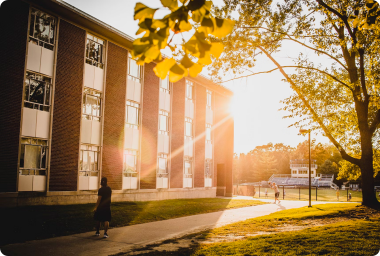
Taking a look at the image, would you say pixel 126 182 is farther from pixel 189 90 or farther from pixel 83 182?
pixel 189 90

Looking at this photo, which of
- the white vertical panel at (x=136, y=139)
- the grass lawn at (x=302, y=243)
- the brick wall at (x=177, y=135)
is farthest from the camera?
the brick wall at (x=177, y=135)

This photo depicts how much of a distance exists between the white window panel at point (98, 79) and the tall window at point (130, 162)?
490 centimetres

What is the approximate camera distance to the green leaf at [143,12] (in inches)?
113

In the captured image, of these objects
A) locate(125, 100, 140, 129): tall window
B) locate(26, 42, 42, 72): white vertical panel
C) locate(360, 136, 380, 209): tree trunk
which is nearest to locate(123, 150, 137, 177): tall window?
locate(125, 100, 140, 129): tall window

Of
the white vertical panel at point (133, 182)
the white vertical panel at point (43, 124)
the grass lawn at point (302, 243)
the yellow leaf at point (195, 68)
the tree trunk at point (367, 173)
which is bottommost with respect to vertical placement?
the grass lawn at point (302, 243)

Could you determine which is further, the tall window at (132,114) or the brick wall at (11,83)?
the tall window at (132,114)

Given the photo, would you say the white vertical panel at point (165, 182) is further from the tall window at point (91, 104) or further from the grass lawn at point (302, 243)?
the grass lawn at point (302, 243)

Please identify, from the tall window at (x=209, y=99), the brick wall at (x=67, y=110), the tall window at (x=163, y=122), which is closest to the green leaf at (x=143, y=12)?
the brick wall at (x=67, y=110)

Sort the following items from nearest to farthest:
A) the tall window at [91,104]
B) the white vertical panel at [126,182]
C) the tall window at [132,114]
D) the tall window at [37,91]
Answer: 1. the tall window at [37,91]
2. the tall window at [91,104]
3. the white vertical panel at [126,182]
4. the tall window at [132,114]

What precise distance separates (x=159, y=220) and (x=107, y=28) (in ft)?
41.9

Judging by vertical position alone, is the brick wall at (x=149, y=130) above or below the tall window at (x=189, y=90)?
below

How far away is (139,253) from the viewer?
304 inches

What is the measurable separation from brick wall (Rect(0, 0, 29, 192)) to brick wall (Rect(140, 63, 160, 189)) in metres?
9.83

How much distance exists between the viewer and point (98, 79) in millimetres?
20719
